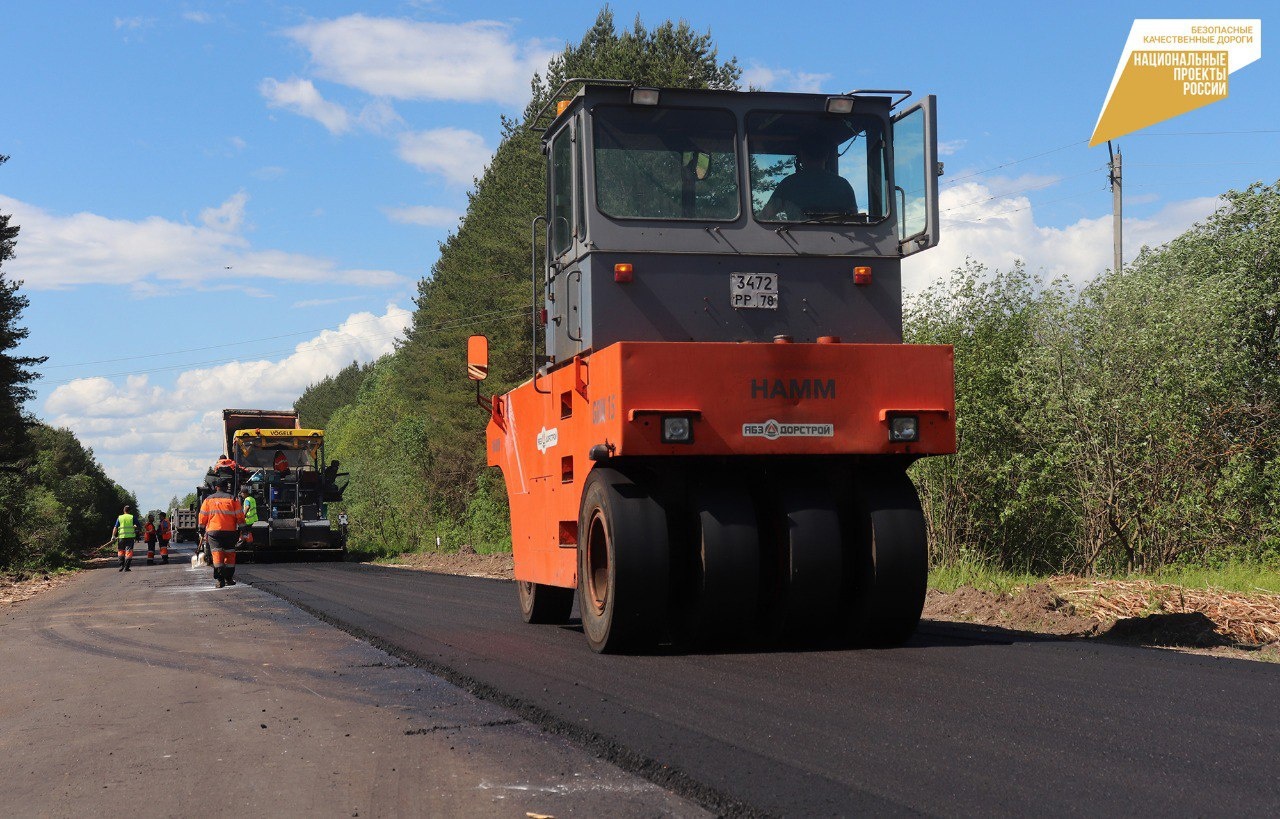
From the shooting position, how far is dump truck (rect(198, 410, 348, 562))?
112 ft

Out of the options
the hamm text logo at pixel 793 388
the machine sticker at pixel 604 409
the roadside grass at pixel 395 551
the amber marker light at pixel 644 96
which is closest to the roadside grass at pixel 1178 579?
the hamm text logo at pixel 793 388

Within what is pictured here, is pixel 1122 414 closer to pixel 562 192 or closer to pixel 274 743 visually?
pixel 562 192

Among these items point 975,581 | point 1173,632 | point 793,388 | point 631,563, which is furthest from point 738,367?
point 975,581

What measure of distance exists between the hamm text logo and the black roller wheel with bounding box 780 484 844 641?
0.65 meters

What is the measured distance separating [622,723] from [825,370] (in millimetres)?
3221

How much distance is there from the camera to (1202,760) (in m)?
4.87

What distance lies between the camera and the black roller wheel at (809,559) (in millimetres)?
A: 8430

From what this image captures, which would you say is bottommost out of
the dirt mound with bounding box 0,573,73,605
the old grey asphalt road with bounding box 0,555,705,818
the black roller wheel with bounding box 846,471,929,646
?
the dirt mound with bounding box 0,573,73,605

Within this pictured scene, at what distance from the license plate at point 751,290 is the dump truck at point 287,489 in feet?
81.8

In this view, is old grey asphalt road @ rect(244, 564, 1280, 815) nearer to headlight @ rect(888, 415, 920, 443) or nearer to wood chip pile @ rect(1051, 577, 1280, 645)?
headlight @ rect(888, 415, 920, 443)

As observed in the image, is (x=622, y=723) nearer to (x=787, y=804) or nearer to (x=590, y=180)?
(x=787, y=804)

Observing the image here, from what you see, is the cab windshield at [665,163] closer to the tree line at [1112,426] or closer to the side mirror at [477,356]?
the side mirror at [477,356]

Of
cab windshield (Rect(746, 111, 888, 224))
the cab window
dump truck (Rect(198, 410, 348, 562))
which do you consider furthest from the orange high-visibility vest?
cab windshield (Rect(746, 111, 888, 224))

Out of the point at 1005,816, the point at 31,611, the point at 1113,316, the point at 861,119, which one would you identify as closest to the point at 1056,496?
the point at 1113,316
